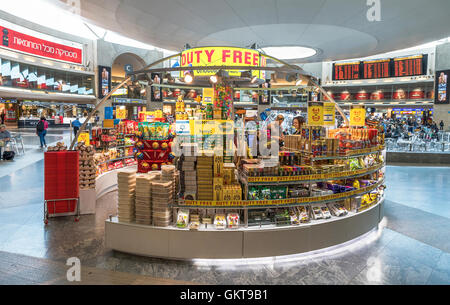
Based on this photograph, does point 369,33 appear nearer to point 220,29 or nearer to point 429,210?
point 220,29

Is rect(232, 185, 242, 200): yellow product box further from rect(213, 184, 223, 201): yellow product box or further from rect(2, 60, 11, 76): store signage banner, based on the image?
rect(2, 60, 11, 76): store signage banner

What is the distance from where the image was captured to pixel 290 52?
1498 cm

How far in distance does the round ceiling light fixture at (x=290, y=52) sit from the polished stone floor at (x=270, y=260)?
1003 centimetres

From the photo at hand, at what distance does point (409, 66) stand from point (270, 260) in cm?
2476

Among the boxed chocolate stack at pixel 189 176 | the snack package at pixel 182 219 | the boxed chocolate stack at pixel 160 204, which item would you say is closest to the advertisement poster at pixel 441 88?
the boxed chocolate stack at pixel 189 176

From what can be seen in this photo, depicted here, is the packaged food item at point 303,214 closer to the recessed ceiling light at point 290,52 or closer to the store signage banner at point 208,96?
the store signage banner at point 208,96

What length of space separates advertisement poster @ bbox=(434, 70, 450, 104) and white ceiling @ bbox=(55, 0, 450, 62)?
11624 millimetres

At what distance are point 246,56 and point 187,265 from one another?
4225 millimetres

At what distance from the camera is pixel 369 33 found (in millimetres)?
10750

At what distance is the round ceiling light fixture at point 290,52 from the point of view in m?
14.1

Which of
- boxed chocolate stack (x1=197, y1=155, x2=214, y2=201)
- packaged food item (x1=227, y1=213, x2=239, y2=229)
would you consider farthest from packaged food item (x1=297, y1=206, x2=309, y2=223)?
boxed chocolate stack (x1=197, y1=155, x2=214, y2=201)
